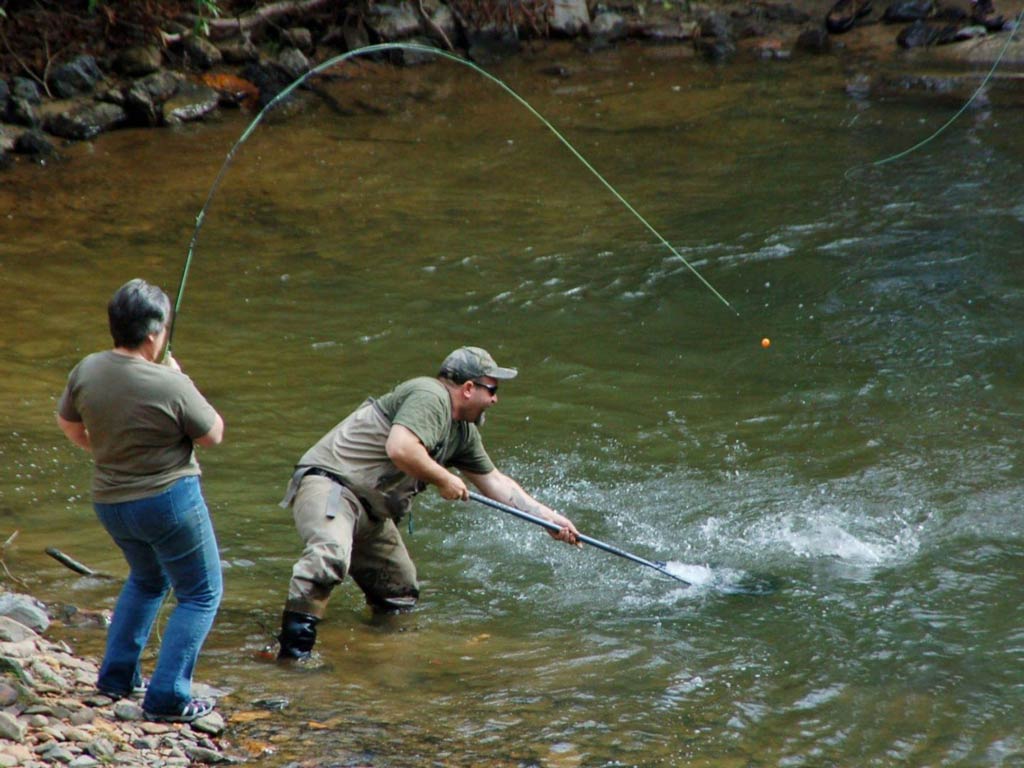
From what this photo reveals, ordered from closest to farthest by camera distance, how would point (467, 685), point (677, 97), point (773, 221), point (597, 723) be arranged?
point (597, 723)
point (467, 685)
point (773, 221)
point (677, 97)

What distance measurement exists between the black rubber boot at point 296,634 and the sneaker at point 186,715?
790 mm

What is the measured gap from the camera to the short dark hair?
4.11 metres

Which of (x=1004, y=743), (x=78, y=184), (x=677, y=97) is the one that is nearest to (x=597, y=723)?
(x=1004, y=743)

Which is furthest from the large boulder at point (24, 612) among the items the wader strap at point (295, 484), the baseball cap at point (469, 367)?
the baseball cap at point (469, 367)

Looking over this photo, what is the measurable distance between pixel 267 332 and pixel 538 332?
2.10 m

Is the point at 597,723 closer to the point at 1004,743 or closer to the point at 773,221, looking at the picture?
the point at 1004,743

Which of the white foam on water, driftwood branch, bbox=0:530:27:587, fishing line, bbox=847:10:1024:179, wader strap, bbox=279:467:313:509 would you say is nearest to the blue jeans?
wader strap, bbox=279:467:313:509

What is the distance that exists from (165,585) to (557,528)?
77.4 inches

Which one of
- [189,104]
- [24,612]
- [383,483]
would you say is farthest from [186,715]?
[189,104]

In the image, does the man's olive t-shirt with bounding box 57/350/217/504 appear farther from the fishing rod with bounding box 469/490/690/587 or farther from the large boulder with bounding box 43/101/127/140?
the large boulder with bounding box 43/101/127/140

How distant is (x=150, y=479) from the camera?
4234 millimetres

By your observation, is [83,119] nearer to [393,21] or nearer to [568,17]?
[393,21]

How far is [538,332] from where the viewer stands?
32.5 feet

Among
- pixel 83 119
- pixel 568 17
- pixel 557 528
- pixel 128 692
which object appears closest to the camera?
pixel 128 692
